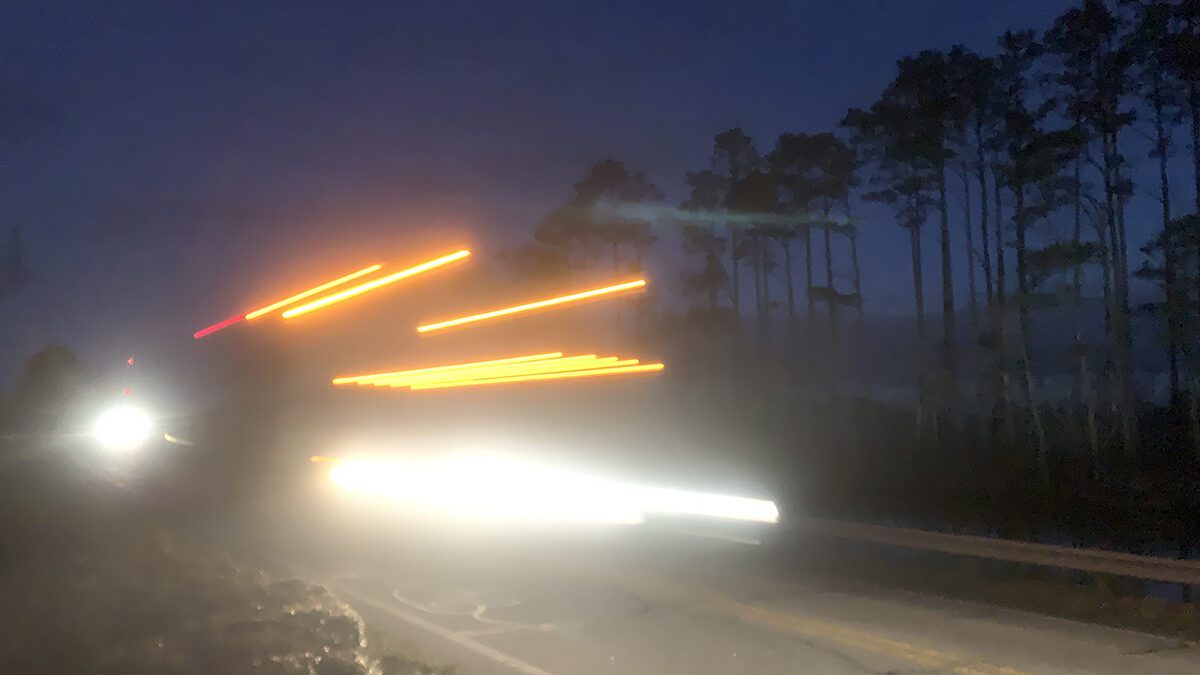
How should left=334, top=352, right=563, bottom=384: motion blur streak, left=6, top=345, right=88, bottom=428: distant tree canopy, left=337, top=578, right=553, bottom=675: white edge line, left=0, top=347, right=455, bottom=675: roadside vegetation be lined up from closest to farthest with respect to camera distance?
left=0, top=347, right=455, bottom=675: roadside vegetation → left=337, top=578, right=553, bottom=675: white edge line → left=334, top=352, right=563, bottom=384: motion blur streak → left=6, top=345, right=88, bottom=428: distant tree canopy

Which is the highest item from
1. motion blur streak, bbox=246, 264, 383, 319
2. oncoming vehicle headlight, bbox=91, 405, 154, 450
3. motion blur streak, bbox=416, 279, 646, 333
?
motion blur streak, bbox=246, 264, 383, 319

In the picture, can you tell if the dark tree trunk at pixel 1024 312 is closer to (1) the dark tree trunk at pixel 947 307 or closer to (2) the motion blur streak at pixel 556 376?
(1) the dark tree trunk at pixel 947 307

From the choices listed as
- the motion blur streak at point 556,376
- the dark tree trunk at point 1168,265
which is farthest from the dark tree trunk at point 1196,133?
the motion blur streak at point 556,376

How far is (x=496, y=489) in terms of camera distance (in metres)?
16.8

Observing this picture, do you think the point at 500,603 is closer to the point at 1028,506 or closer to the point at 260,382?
the point at 260,382

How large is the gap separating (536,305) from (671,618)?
18.6 feet

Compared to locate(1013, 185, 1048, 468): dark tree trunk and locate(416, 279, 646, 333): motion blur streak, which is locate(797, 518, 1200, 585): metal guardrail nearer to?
locate(416, 279, 646, 333): motion blur streak

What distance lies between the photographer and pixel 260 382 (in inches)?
698

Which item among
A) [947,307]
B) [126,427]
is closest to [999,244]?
[947,307]

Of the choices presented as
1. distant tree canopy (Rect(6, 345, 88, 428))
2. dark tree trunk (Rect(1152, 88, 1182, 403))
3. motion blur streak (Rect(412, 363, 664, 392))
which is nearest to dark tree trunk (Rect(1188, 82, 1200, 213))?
dark tree trunk (Rect(1152, 88, 1182, 403))

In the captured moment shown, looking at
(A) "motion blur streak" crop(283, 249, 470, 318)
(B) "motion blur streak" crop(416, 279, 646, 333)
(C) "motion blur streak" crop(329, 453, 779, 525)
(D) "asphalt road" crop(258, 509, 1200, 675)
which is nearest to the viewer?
(D) "asphalt road" crop(258, 509, 1200, 675)

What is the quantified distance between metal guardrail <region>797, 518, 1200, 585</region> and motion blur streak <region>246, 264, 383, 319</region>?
6.91 m

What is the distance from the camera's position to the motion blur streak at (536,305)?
15219 mm

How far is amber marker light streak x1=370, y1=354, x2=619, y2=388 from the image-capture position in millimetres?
16281
